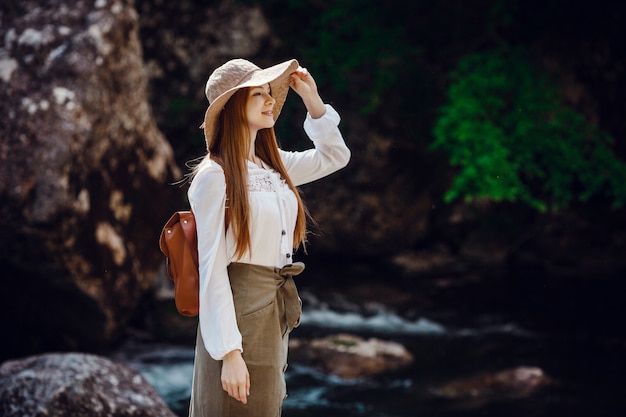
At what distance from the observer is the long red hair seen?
2227 millimetres

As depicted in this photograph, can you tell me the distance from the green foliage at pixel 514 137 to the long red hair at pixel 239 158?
4375 mm

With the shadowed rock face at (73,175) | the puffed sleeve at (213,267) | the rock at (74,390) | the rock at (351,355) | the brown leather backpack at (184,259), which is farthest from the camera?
the rock at (351,355)

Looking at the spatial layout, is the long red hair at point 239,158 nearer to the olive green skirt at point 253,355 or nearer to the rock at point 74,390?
the olive green skirt at point 253,355

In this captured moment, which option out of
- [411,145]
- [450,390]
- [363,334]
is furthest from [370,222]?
[450,390]

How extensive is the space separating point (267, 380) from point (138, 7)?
630cm

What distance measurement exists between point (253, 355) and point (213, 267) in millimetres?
309

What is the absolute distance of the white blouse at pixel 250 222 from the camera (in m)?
2.14

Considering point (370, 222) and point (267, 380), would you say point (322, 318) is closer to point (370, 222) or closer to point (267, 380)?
point (370, 222)

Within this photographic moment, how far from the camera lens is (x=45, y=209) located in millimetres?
5051

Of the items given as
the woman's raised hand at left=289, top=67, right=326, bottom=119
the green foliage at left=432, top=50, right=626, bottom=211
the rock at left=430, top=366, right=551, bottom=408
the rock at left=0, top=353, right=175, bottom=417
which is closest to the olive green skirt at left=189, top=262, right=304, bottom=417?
the woman's raised hand at left=289, top=67, right=326, bottom=119

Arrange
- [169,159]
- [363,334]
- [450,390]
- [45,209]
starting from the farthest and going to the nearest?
[363,334], [169,159], [450,390], [45,209]

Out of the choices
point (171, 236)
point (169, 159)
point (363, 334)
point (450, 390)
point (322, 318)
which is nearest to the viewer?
point (171, 236)

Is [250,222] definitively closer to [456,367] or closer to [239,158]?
[239,158]

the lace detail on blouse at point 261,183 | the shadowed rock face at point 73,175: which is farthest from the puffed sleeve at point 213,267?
the shadowed rock face at point 73,175
